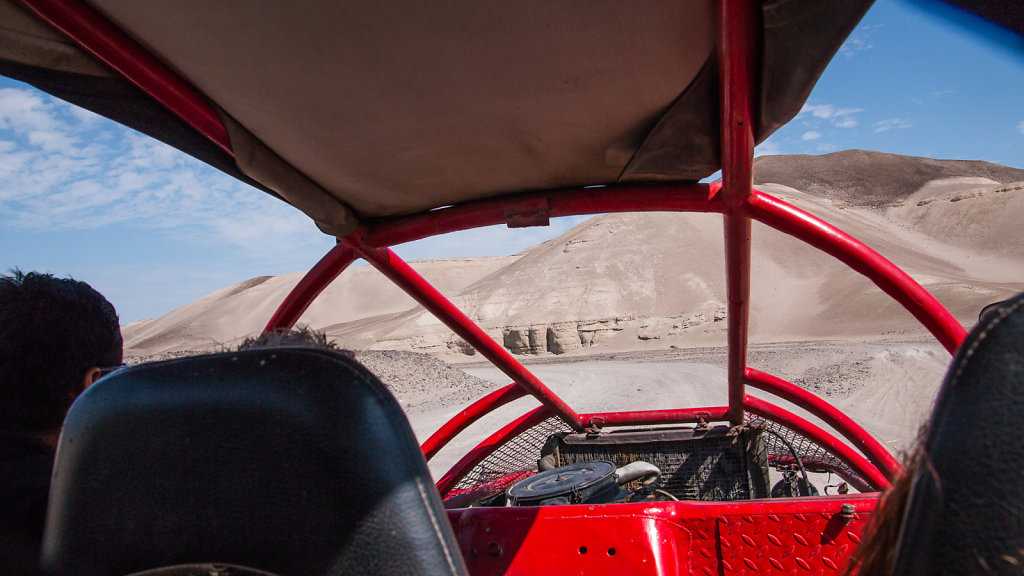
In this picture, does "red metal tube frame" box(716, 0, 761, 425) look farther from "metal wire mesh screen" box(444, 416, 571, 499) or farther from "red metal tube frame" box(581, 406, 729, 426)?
"metal wire mesh screen" box(444, 416, 571, 499)

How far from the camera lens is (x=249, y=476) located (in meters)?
0.78

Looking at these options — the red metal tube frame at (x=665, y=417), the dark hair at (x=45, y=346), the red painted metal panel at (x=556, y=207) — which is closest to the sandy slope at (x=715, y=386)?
the red metal tube frame at (x=665, y=417)

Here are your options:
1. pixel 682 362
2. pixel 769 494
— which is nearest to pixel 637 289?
pixel 682 362

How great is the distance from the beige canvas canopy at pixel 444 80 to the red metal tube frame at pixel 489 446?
5.80 feet

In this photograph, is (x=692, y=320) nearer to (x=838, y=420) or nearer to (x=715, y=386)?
(x=715, y=386)

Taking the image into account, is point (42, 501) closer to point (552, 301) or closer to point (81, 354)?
point (81, 354)

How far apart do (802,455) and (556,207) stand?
2.47 metres

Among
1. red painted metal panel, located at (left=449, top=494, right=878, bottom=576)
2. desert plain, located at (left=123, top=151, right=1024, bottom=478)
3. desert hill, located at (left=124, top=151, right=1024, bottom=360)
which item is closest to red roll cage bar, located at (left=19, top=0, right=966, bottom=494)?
red painted metal panel, located at (left=449, top=494, right=878, bottom=576)

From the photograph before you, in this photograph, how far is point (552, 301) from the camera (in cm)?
3969

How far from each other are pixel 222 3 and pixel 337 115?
0.52m

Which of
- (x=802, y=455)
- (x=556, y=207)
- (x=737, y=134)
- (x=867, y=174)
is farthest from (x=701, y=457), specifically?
(x=867, y=174)

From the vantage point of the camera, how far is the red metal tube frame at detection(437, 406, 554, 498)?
11.5ft

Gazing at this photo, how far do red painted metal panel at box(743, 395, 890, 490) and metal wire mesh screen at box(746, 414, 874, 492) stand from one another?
8 centimetres

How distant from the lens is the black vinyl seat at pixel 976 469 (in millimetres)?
526
